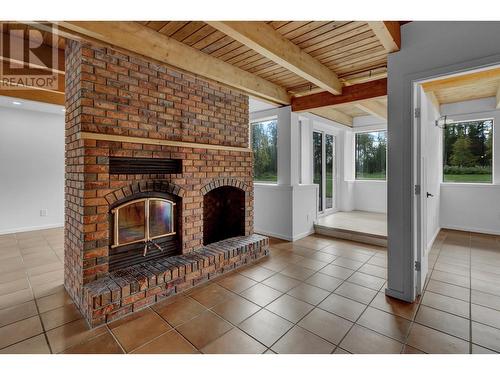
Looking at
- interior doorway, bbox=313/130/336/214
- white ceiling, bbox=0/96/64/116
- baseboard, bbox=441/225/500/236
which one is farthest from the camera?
interior doorway, bbox=313/130/336/214

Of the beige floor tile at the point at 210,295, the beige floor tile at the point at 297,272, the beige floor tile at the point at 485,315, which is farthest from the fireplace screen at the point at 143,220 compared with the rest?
the beige floor tile at the point at 485,315

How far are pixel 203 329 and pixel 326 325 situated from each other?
37.3 inches

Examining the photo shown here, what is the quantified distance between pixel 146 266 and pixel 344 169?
211 inches

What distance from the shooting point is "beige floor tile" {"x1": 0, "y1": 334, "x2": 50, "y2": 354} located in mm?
1626

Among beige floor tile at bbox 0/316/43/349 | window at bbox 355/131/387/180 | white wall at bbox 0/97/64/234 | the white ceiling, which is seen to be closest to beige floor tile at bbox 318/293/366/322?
beige floor tile at bbox 0/316/43/349

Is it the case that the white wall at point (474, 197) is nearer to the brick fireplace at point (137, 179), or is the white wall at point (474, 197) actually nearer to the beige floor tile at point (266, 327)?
the brick fireplace at point (137, 179)

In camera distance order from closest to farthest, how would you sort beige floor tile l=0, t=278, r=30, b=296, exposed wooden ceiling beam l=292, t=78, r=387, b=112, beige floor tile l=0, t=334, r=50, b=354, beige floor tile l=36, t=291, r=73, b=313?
beige floor tile l=0, t=334, r=50, b=354
beige floor tile l=36, t=291, r=73, b=313
beige floor tile l=0, t=278, r=30, b=296
exposed wooden ceiling beam l=292, t=78, r=387, b=112

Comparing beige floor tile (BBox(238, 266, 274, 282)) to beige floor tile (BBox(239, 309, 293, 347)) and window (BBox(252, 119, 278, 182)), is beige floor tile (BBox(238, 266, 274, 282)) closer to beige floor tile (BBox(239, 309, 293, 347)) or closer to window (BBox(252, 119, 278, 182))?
beige floor tile (BBox(239, 309, 293, 347))

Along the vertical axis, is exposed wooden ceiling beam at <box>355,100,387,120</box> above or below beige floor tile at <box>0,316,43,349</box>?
above

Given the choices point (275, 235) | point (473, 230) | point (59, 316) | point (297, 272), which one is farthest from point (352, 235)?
point (59, 316)

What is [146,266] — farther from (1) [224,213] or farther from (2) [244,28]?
(2) [244,28]

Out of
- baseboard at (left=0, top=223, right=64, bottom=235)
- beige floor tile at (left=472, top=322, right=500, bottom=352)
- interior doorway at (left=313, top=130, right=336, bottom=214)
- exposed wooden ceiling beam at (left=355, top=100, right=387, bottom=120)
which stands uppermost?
exposed wooden ceiling beam at (left=355, top=100, right=387, bottom=120)

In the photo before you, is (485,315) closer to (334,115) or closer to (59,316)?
(59,316)

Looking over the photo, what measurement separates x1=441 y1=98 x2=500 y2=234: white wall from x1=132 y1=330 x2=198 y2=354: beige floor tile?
17.9 feet
